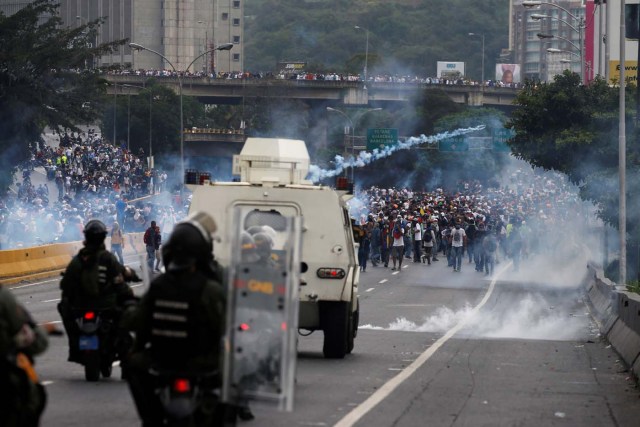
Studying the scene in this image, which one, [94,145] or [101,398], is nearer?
[101,398]

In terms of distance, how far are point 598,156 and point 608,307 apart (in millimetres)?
15636

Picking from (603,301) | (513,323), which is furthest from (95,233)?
(603,301)

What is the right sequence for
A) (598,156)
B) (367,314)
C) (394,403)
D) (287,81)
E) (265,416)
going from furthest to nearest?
(287,81) → (598,156) → (367,314) → (394,403) → (265,416)

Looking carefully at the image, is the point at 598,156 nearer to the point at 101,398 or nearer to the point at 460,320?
the point at 460,320

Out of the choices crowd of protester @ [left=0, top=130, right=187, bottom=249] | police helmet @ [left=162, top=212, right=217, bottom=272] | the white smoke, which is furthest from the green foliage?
police helmet @ [left=162, top=212, right=217, bottom=272]

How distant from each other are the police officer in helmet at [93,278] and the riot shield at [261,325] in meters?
5.61

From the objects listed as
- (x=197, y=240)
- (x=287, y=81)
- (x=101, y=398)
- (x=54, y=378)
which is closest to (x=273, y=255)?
(x=197, y=240)

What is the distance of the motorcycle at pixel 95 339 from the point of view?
14406 millimetres

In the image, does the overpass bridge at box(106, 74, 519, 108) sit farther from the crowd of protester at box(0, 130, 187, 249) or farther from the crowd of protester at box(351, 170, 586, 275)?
the crowd of protester at box(351, 170, 586, 275)

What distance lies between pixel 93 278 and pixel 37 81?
172 ft

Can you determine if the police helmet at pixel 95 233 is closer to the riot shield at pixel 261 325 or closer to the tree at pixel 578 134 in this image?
the riot shield at pixel 261 325

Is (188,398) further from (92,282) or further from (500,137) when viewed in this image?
(500,137)

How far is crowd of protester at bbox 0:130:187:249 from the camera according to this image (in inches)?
1869

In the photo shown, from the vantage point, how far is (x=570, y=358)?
65.3 ft
